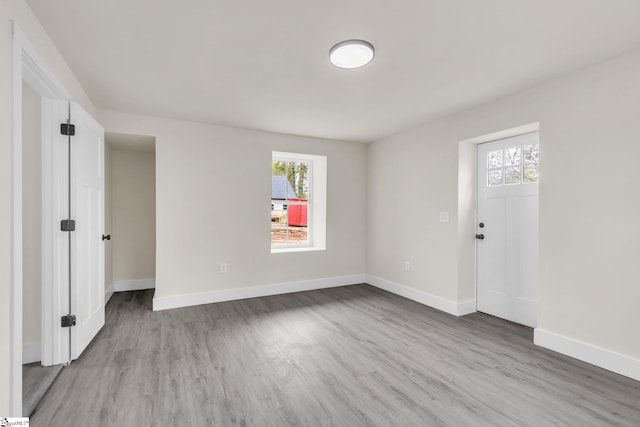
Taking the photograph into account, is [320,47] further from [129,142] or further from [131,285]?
[131,285]

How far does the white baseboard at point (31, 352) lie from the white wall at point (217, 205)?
1.33 metres

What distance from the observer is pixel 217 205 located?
4023 millimetres

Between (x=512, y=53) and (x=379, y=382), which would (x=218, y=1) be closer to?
(x=512, y=53)

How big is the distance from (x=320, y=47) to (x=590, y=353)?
309cm

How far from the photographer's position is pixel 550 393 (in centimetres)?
203

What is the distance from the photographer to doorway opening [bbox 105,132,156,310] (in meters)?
4.51

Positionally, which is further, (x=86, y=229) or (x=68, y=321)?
(x=86, y=229)

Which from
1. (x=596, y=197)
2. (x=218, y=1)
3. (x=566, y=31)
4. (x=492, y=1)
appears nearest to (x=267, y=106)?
(x=218, y=1)

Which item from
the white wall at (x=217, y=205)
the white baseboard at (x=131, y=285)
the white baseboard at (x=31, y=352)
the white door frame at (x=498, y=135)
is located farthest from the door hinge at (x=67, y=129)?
the white door frame at (x=498, y=135)

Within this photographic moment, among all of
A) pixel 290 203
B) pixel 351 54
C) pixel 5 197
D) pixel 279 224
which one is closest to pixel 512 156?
pixel 351 54

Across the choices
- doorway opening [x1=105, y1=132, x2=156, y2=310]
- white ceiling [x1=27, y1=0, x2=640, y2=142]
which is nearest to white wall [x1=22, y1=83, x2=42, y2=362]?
white ceiling [x1=27, y1=0, x2=640, y2=142]

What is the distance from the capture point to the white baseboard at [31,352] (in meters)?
2.37

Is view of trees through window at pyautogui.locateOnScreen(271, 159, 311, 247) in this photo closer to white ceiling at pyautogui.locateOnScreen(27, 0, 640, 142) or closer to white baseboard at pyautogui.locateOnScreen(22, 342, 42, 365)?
white ceiling at pyautogui.locateOnScreen(27, 0, 640, 142)

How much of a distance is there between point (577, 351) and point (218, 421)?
2754 millimetres
